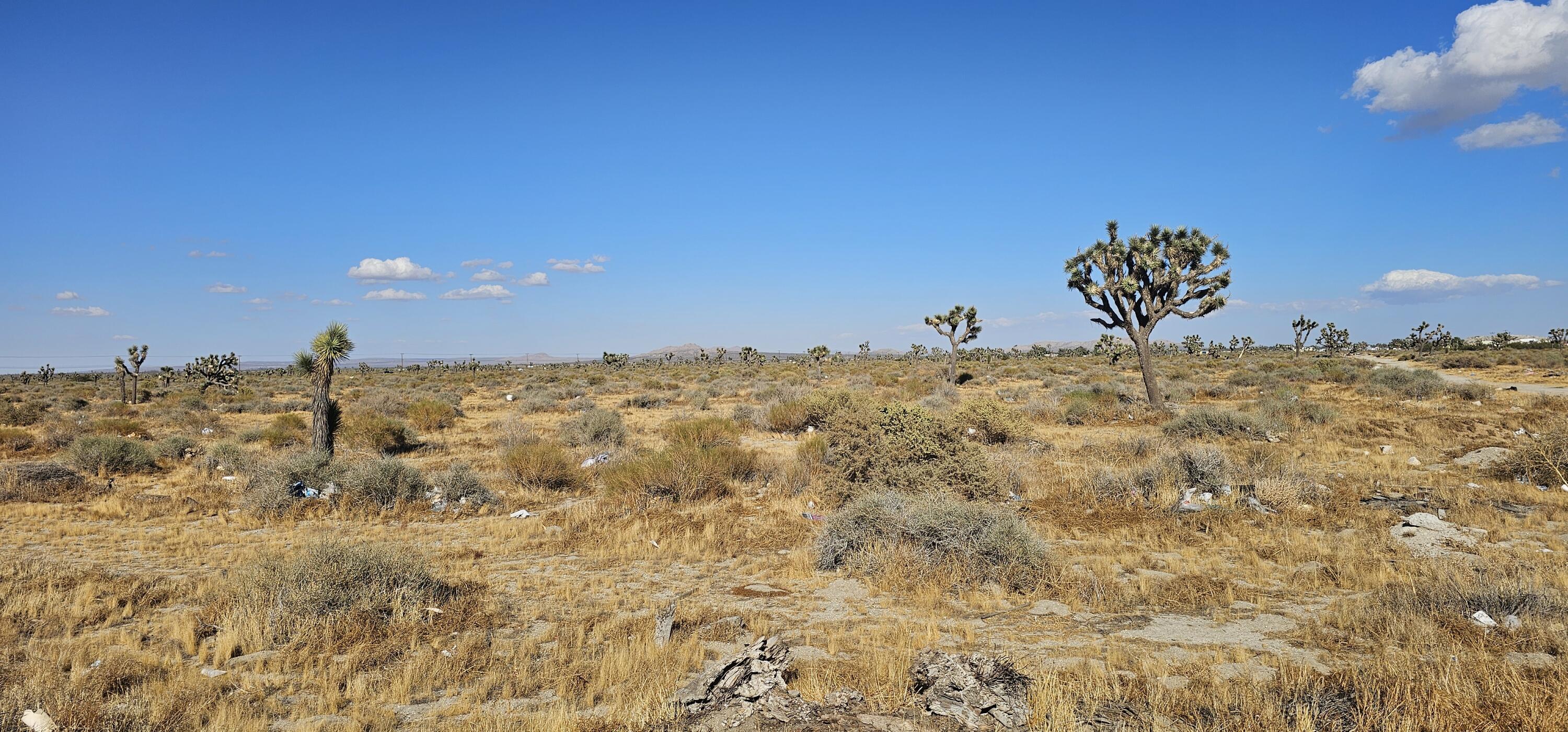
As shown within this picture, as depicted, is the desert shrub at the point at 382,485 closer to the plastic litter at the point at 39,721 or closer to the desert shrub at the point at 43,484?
the desert shrub at the point at 43,484

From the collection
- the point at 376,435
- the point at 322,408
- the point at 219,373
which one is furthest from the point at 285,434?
the point at 219,373

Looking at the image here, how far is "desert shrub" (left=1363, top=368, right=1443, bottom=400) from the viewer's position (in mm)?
25906

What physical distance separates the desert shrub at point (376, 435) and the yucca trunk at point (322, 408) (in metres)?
2.64

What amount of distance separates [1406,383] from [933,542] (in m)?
30.2

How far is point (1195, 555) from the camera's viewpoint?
840 centimetres

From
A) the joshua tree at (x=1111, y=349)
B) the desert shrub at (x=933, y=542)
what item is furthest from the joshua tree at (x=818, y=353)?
the desert shrub at (x=933, y=542)

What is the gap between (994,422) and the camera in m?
17.2

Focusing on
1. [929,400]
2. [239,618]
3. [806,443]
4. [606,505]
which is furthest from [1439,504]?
[929,400]

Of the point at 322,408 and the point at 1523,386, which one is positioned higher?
the point at 322,408

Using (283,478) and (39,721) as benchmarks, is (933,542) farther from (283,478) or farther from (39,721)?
Result: (283,478)

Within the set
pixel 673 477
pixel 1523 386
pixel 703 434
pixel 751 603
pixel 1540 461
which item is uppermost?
pixel 1523 386

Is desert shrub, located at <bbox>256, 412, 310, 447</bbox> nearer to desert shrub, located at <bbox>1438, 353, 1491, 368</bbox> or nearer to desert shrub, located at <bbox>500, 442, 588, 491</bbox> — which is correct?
desert shrub, located at <bbox>500, 442, 588, 491</bbox>

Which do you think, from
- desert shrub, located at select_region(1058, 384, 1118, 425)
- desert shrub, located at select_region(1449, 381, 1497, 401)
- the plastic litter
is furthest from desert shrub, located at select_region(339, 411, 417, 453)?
desert shrub, located at select_region(1449, 381, 1497, 401)

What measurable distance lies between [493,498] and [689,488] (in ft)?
11.6
